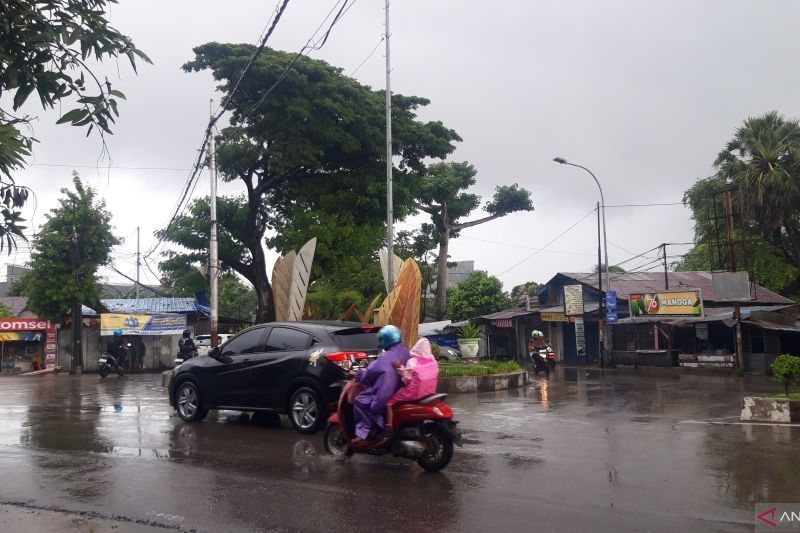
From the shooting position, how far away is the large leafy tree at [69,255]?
32.7 meters

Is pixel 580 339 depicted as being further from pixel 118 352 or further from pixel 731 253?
pixel 118 352

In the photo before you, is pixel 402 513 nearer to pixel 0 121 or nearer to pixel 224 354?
pixel 0 121

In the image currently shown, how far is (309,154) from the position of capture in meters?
24.6

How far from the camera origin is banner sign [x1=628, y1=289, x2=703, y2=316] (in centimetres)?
2858

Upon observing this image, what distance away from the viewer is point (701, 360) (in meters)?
27.8

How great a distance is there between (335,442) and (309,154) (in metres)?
17.7

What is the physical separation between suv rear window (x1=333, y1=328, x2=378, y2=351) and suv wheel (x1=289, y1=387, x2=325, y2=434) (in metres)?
0.81

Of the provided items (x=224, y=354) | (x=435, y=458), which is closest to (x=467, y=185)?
(x=224, y=354)

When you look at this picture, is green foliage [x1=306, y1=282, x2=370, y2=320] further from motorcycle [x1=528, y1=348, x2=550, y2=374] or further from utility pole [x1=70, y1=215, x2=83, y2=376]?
utility pole [x1=70, y1=215, x2=83, y2=376]

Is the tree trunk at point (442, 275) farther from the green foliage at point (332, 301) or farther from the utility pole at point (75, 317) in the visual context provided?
the utility pole at point (75, 317)

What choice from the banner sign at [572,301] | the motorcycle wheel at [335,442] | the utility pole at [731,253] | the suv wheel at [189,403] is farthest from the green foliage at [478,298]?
the motorcycle wheel at [335,442]

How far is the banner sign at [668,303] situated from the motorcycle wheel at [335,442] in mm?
23792

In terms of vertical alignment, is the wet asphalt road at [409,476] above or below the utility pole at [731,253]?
below

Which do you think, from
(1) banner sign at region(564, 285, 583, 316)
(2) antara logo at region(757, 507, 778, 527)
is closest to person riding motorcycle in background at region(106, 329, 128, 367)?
(1) banner sign at region(564, 285, 583, 316)
